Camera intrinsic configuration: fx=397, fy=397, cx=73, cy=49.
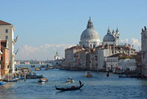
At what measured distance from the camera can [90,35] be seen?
15625 centimetres

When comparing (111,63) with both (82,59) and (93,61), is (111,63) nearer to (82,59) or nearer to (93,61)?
(93,61)

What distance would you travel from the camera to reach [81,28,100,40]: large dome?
156 m

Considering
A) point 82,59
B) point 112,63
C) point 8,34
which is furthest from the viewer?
point 82,59

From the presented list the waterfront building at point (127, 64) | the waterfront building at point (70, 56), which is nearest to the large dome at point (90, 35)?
the waterfront building at point (70, 56)

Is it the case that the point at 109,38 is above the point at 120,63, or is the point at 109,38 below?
above

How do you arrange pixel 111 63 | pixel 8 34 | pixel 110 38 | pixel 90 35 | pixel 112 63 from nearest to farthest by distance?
pixel 8 34 → pixel 112 63 → pixel 111 63 → pixel 110 38 → pixel 90 35

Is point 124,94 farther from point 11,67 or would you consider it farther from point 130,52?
point 130,52

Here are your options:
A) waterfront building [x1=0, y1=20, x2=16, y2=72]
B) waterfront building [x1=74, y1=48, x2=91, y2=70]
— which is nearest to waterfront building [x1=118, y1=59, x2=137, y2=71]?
waterfront building [x1=0, y1=20, x2=16, y2=72]

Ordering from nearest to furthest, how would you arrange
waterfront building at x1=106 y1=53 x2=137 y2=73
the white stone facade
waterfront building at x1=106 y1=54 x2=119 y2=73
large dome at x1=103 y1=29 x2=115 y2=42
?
waterfront building at x1=106 y1=53 x2=137 y2=73 → waterfront building at x1=106 y1=54 x2=119 y2=73 → the white stone facade → large dome at x1=103 y1=29 x2=115 y2=42

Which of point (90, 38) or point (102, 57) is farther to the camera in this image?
point (90, 38)

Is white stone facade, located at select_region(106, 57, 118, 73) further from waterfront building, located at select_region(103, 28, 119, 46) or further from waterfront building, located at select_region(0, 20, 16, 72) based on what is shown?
waterfront building, located at select_region(103, 28, 119, 46)

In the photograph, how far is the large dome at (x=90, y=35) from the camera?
156250mm

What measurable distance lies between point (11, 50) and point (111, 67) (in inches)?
1616

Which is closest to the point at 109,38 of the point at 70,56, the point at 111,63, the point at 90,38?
the point at 90,38
